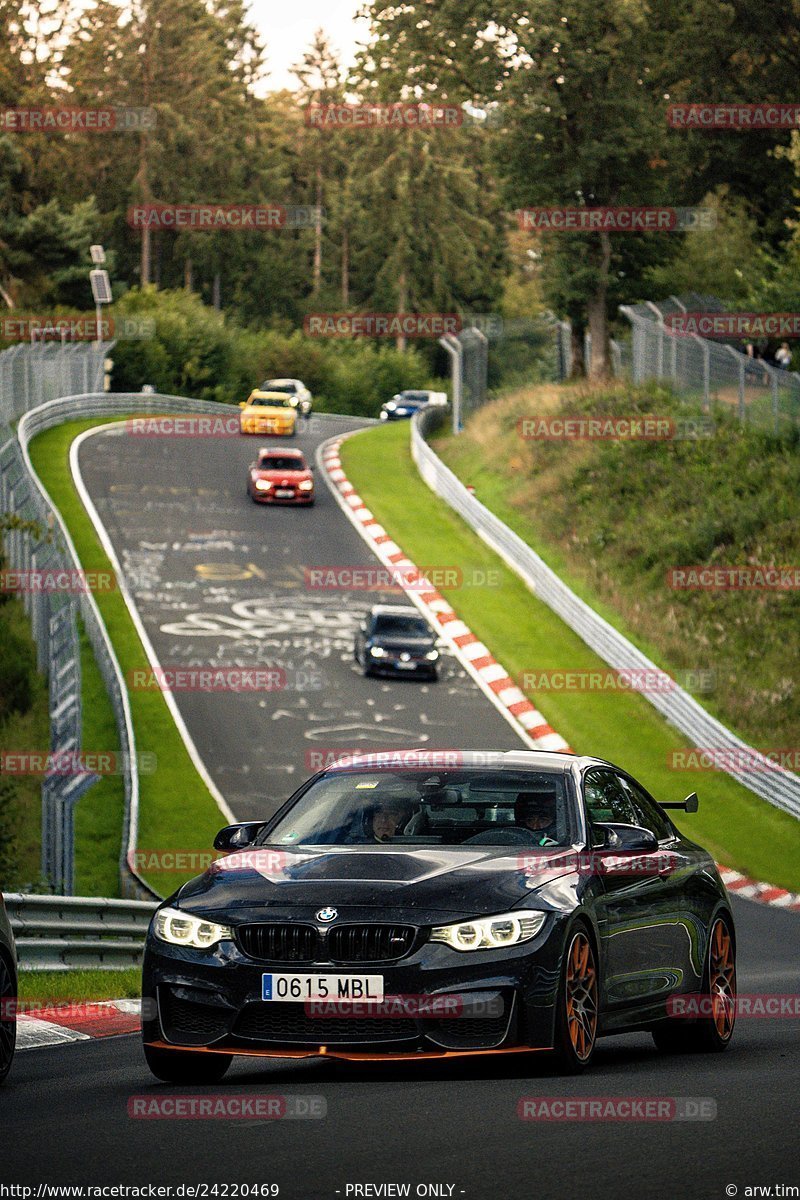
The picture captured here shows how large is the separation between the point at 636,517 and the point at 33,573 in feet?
62.4

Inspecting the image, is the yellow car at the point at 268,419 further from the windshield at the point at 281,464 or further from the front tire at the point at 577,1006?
the front tire at the point at 577,1006

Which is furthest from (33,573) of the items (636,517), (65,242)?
(65,242)

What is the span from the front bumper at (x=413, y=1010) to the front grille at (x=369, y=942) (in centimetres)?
5

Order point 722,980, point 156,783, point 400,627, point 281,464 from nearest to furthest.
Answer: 1. point 722,980
2. point 156,783
3. point 400,627
4. point 281,464

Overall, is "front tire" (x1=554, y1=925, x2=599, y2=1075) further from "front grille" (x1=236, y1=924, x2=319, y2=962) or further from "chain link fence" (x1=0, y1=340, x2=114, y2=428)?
"chain link fence" (x1=0, y1=340, x2=114, y2=428)

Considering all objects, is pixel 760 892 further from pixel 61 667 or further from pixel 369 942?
pixel 369 942

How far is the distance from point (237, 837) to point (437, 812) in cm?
96

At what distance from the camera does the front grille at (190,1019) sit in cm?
813

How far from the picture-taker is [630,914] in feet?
29.9

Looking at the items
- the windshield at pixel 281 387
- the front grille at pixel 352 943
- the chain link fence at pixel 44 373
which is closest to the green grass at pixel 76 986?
the front grille at pixel 352 943

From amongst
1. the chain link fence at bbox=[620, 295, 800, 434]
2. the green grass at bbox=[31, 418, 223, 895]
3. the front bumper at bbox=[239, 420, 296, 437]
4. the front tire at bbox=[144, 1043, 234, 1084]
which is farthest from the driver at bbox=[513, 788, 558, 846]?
the front bumper at bbox=[239, 420, 296, 437]

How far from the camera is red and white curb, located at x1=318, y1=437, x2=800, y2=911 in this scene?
2477 cm

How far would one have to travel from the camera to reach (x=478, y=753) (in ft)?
31.8

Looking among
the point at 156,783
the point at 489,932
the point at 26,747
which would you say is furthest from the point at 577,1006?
the point at 26,747
